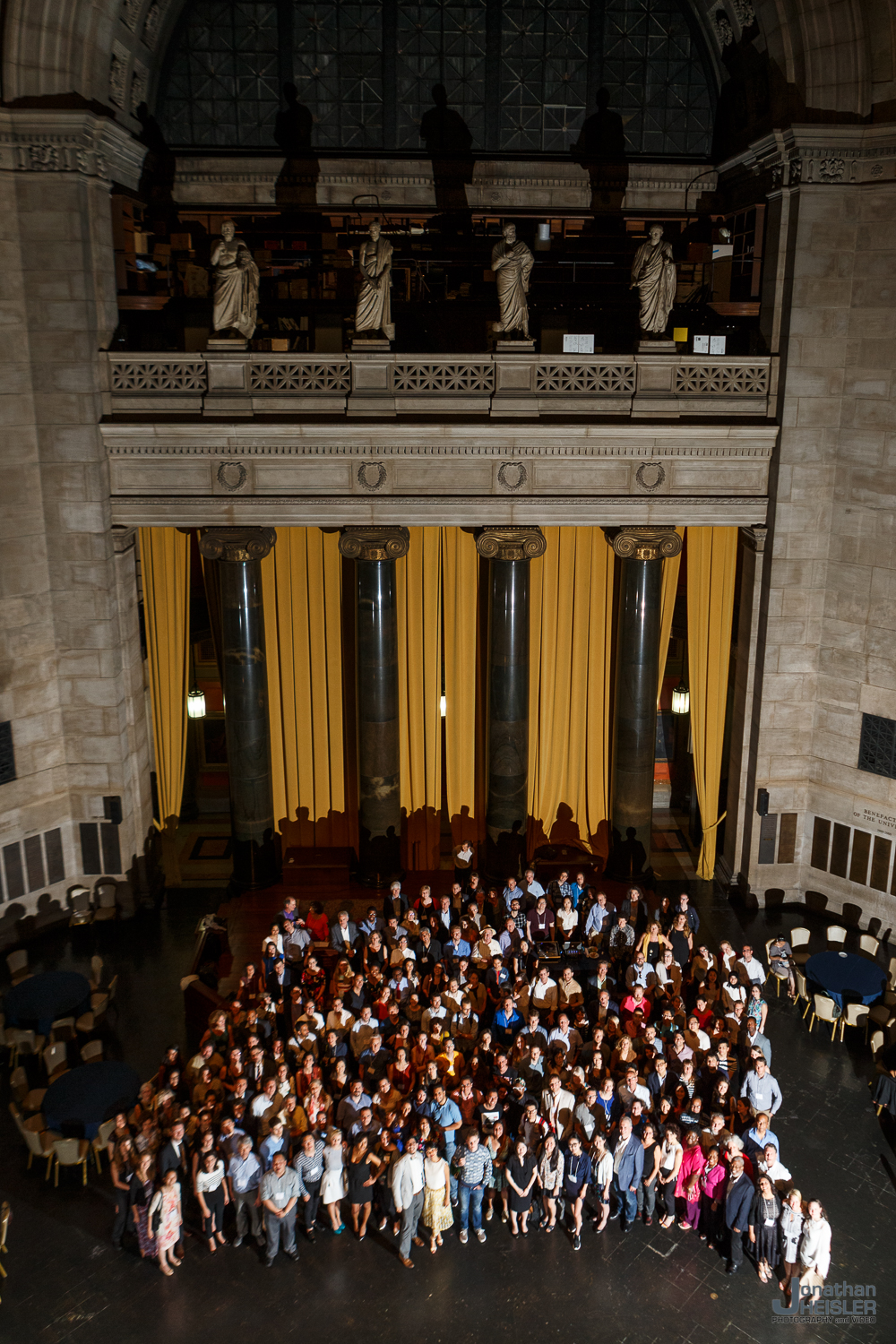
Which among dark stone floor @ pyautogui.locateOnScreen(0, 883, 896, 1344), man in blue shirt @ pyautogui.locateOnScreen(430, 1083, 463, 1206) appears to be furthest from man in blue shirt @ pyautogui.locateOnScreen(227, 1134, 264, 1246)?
man in blue shirt @ pyautogui.locateOnScreen(430, 1083, 463, 1206)

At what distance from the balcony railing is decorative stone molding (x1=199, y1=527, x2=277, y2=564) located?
1807 mm

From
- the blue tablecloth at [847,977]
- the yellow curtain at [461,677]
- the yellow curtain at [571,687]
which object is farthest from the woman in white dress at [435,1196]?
the yellow curtain at [571,687]

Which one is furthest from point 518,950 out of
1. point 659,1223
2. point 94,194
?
point 94,194

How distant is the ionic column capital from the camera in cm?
1677

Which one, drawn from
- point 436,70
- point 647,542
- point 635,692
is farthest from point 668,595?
point 436,70

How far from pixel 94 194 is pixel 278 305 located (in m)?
3.44

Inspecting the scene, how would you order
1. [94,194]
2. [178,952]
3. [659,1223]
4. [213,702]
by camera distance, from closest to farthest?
[659,1223], [94,194], [178,952], [213,702]

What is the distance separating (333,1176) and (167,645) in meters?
10.1

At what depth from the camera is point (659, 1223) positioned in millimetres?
11320

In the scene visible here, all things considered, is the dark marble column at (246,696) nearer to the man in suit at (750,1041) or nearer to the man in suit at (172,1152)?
the man in suit at (172,1152)

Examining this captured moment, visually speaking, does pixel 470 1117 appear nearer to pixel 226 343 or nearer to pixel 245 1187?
pixel 245 1187

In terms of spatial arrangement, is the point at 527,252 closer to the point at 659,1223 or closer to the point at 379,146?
the point at 379,146

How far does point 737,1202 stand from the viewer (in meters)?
10.3

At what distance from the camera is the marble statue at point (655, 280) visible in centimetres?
1553
